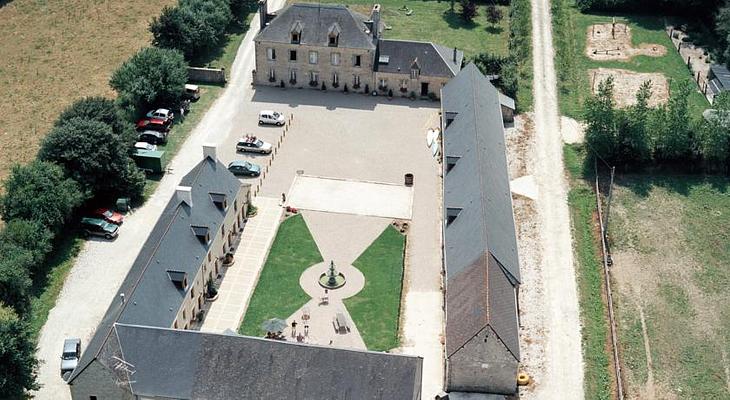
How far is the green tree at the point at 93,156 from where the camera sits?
87850 mm

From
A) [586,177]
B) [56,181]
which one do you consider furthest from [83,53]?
[586,177]

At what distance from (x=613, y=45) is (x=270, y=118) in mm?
50964

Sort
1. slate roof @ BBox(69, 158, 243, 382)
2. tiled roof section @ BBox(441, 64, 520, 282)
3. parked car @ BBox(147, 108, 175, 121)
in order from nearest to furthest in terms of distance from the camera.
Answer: slate roof @ BBox(69, 158, 243, 382)
tiled roof section @ BBox(441, 64, 520, 282)
parked car @ BBox(147, 108, 175, 121)

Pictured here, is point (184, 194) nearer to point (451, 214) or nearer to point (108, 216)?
point (108, 216)

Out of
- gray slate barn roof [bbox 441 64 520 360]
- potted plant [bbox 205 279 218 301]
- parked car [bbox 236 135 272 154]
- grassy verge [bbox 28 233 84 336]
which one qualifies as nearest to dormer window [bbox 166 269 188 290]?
potted plant [bbox 205 279 218 301]

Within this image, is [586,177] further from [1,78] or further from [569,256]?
[1,78]

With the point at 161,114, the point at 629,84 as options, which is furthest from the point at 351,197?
the point at 629,84

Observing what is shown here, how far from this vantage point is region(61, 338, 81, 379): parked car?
233ft

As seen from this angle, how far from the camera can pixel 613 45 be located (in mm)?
127500

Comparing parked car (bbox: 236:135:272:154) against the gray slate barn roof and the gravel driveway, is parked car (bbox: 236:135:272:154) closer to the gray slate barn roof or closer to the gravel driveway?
the gravel driveway

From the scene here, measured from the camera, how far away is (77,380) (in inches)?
2539

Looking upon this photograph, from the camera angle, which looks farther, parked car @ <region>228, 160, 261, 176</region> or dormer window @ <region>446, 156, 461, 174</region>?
parked car @ <region>228, 160, 261, 176</region>

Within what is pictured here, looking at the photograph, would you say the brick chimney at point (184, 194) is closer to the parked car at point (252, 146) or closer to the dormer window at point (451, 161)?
the parked car at point (252, 146)

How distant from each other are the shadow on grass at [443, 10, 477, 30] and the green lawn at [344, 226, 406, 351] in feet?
173
